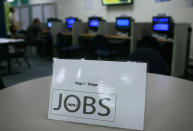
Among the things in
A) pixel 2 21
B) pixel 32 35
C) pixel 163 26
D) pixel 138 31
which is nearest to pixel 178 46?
pixel 163 26

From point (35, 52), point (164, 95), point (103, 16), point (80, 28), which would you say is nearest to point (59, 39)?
point (80, 28)

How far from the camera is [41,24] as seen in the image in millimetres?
8391

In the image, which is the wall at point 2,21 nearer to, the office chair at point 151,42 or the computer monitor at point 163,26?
the office chair at point 151,42

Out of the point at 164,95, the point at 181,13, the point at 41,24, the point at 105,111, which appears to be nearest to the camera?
the point at 105,111

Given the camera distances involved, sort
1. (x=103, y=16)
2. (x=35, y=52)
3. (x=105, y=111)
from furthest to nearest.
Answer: (x=35, y=52)
(x=103, y=16)
(x=105, y=111)

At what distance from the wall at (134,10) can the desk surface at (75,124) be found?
3995 mm

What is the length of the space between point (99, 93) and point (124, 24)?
4.62 meters

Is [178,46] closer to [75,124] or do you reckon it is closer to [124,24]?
[124,24]

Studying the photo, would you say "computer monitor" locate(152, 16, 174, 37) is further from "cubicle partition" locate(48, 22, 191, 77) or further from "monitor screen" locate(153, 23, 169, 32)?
"cubicle partition" locate(48, 22, 191, 77)

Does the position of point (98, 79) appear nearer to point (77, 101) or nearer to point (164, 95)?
point (77, 101)

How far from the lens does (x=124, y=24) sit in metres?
5.21

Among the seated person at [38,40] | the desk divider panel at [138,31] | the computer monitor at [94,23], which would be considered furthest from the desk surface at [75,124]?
the seated person at [38,40]

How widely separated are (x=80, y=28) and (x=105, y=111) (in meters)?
5.38

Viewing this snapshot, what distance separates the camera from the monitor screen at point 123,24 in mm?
5109
